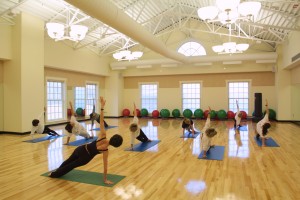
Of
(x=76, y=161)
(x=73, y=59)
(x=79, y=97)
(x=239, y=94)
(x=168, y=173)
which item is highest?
(x=73, y=59)

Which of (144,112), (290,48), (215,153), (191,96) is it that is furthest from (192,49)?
(215,153)

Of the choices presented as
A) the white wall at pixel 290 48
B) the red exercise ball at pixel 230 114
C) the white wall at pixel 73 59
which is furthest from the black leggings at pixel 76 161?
the red exercise ball at pixel 230 114

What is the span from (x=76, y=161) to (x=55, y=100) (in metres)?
6.86

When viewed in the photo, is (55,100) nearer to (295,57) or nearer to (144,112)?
(144,112)

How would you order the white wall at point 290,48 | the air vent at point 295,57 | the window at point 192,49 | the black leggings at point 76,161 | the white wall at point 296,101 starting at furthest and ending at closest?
1. the window at point 192,49
2. the white wall at point 296,101
3. the white wall at point 290,48
4. the air vent at point 295,57
5. the black leggings at point 76,161

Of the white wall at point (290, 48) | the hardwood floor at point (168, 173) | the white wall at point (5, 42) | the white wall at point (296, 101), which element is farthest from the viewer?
the white wall at point (296, 101)

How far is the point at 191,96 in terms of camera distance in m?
11.7

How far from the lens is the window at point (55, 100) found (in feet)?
29.9

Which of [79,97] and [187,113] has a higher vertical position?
[79,97]

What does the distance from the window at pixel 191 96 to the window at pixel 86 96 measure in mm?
4420

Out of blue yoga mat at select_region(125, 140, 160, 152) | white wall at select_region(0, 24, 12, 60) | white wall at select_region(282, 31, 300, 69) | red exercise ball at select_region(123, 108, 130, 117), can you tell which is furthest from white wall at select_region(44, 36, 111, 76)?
white wall at select_region(282, 31, 300, 69)

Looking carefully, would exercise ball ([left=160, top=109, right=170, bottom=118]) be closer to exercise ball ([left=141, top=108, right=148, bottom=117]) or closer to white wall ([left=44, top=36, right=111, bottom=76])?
exercise ball ([left=141, top=108, right=148, bottom=117])

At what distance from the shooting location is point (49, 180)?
10.8ft

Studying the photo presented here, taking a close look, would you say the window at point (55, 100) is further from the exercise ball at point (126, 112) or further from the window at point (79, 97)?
the exercise ball at point (126, 112)
